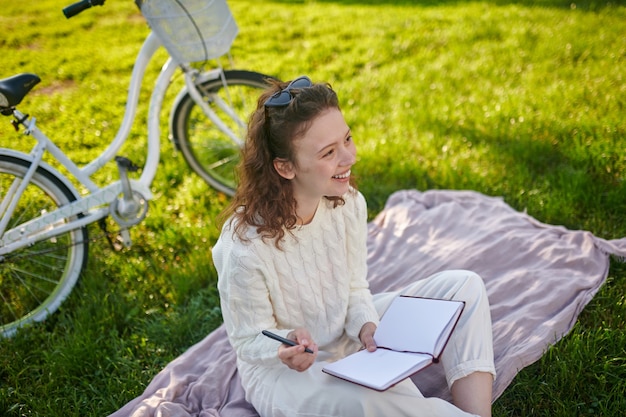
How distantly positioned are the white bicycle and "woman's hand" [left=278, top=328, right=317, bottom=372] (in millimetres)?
1578

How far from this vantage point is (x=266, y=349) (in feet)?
6.48

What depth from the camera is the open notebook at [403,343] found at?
1.82m

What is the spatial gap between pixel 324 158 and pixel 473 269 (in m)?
1.36

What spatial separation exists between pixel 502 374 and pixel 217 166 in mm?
2373

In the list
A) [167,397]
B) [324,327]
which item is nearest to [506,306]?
[324,327]

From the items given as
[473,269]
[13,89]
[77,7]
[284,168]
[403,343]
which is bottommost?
[473,269]

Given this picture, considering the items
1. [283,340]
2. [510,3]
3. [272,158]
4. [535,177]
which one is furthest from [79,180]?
[510,3]

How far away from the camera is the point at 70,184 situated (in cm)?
299

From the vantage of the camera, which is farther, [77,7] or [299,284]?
[77,7]

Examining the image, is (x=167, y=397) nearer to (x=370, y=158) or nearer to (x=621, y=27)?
(x=370, y=158)

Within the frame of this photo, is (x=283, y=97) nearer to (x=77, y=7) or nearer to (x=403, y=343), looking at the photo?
(x=403, y=343)

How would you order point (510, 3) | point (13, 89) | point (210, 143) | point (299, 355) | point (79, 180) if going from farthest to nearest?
1. point (510, 3)
2. point (210, 143)
3. point (79, 180)
4. point (13, 89)
5. point (299, 355)

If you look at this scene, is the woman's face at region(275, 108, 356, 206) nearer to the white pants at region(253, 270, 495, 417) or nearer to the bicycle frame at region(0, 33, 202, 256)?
the white pants at region(253, 270, 495, 417)

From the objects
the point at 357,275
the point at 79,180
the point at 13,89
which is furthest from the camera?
the point at 79,180
